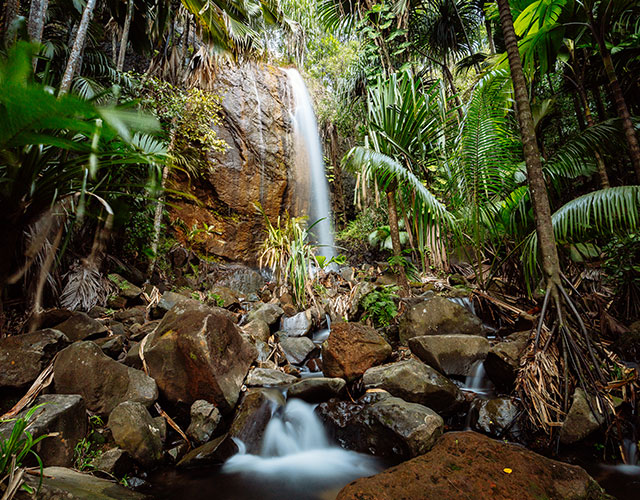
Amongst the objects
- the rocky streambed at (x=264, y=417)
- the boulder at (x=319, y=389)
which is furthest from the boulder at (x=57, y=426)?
the boulder at (x=319, y=389)

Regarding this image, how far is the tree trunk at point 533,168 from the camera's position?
8.71 ft

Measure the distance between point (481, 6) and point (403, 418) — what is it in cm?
891

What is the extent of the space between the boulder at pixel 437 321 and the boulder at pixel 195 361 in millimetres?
2133

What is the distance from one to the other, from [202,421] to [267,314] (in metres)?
2.24

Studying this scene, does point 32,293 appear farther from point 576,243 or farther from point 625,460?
point 576,243

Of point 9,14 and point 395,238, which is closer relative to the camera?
point 9,14

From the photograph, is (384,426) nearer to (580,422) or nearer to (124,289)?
(580,422)

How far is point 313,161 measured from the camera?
404 inches

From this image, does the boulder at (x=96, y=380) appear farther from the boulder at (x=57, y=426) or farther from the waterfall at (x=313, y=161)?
the waterfall at (x=313, y=161)

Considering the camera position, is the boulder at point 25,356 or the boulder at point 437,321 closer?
the boulder at point 25,356

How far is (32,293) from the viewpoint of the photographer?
2.82m

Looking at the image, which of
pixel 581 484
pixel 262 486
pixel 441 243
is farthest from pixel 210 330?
pixel 441 243

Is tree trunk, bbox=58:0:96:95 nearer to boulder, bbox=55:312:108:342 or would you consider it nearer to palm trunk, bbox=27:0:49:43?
palm trunk, bbox=27:0:49:43

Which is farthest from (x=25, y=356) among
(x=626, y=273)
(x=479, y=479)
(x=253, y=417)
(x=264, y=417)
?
(x=626, y=273)
